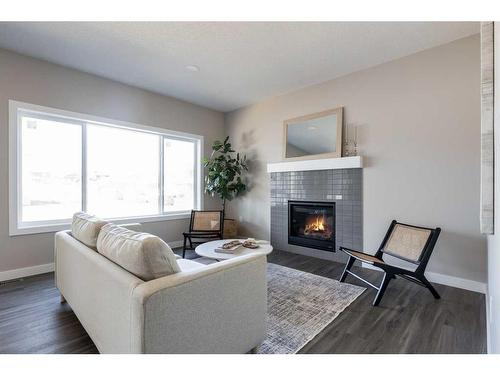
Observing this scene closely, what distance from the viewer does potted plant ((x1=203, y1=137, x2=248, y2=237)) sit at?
14.6 feet

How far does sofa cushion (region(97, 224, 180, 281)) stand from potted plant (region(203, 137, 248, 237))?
122 inches

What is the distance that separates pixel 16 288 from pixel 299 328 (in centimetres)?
296

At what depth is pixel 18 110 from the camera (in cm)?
291

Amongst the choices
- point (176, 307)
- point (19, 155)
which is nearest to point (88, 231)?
point (176, 307)

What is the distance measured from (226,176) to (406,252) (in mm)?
2940

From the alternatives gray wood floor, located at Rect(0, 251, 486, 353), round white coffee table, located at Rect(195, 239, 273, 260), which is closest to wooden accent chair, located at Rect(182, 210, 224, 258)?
round white coffee table, located at Rect(195, 239, 273, 260)

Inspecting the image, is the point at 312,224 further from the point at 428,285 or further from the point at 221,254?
the point at 221,254

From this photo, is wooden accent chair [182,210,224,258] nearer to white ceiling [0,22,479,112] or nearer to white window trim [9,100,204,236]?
white window trim [9,100,204,236]

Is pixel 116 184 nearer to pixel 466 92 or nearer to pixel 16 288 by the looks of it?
pixel 16 288

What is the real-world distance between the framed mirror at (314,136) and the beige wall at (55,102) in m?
2.04

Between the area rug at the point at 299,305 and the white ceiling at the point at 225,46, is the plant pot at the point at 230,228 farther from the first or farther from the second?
the white ceiling at the point at 225,46

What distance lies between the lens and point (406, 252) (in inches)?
100

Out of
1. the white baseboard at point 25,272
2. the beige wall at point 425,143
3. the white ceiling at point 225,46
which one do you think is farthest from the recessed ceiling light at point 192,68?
the white baseboard at point 25,272

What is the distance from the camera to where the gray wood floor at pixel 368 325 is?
1.62 meters
